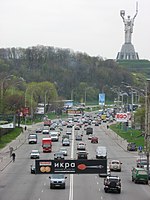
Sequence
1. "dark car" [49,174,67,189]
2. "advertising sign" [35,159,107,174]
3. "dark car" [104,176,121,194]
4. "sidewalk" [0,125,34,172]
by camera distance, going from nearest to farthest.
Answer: "advertising sign" [35,159,107,174] < "dark car" [104,176,121,194] < "dark car" [49,174,67,189] < "sidewalk" [0,125,34,172]

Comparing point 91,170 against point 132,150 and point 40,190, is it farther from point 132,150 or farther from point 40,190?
point 132,150

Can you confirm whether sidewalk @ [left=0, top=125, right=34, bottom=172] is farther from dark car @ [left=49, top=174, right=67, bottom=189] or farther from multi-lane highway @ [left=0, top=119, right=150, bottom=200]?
dark car @ [left=49, top=174, right=67, bottom=189]

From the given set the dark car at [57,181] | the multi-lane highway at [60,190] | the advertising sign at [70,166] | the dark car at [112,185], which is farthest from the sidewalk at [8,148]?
the advertising sign at [70,166]

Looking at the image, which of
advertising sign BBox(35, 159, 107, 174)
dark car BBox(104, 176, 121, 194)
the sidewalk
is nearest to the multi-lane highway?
dark car BBox(104, 176, 121, 194)

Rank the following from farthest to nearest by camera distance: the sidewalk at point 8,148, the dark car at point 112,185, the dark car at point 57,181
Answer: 1. the sidewalk at point 8,148
2. the dark car at point 57,181
3. the dark car at point 112,185

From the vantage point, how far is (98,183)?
57.9 m

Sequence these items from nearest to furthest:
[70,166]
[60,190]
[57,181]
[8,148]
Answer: [70,166] < [60,190] < [57,181] < [8,148]

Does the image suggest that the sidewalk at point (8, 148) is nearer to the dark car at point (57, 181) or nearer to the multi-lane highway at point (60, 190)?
the multi-lane highway at point (60, 190)

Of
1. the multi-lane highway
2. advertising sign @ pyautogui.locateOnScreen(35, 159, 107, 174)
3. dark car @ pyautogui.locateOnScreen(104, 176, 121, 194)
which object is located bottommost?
the multi-lane highway

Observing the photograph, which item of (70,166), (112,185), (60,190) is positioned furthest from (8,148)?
(70,166)

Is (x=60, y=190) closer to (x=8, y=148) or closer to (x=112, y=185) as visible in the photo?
(x=112, y=185)

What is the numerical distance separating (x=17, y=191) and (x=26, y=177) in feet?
33.8

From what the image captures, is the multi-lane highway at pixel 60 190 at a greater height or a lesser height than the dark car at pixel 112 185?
lesser

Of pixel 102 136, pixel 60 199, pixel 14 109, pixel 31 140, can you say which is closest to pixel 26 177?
A: pixel 60 199
